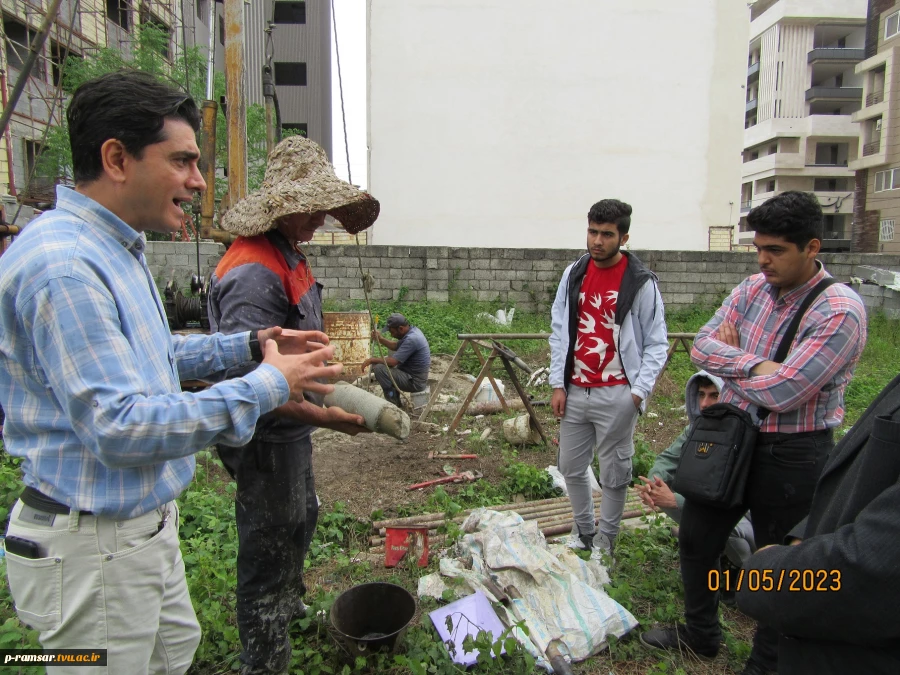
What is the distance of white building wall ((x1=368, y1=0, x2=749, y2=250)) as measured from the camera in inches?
695

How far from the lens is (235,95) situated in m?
5.70

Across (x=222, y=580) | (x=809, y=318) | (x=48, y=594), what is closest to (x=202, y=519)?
(x=222, y=580)

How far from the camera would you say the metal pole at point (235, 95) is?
5629mm

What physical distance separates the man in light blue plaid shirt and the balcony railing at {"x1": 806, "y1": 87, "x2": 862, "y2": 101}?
44.2m

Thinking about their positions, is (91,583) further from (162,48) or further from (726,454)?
(162,48)

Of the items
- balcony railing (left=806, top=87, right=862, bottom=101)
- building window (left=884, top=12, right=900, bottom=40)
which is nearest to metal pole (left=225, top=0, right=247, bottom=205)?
building window (left=884, top=12, right=900, bottom=40)

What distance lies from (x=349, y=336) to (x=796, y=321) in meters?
5.11

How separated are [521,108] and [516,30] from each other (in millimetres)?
2409

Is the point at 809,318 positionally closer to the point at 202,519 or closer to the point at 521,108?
the point at 202,519

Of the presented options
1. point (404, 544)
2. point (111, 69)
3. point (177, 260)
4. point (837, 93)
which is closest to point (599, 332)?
point (404, 544)

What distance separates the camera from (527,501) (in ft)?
14.5

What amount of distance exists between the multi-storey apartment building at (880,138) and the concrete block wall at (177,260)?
27.7 metres
